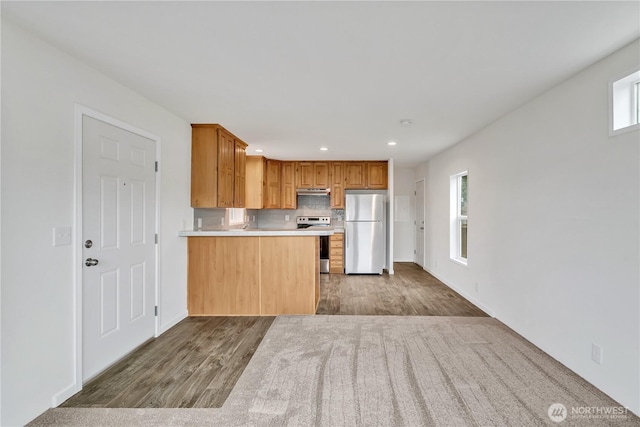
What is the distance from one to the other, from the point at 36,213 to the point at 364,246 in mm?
5154

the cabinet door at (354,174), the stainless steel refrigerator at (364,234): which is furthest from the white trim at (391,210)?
the cabinet door at (354,174)

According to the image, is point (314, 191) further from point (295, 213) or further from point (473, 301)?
point (473, 301)

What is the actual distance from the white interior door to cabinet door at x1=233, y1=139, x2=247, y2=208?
4081 millimetres

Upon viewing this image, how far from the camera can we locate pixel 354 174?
6676mm

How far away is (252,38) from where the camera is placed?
195cm

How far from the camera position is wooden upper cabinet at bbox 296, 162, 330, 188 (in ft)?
21.9

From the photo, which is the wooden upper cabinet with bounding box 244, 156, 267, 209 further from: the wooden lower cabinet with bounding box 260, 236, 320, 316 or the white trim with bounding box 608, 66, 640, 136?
the white trim with bounding box 608, 66, 640, 136

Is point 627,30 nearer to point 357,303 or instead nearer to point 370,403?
point 370,403

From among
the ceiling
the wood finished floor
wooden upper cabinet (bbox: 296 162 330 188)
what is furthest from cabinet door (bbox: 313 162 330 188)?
the ceiling

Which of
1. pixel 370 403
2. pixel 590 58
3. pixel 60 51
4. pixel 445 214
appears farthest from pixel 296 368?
pixel 445 214

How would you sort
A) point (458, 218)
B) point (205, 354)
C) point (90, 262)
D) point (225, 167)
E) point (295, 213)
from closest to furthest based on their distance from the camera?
point (90, 262) → point (205, 354) → point (225, 167) → point (458, 218) → point (295, 213)

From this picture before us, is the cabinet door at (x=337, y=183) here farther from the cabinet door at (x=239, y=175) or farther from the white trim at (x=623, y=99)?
the white trim at (x=623, y=99)

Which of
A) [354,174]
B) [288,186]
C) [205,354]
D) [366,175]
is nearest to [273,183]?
[288,186]

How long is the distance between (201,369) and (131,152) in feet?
6.46
